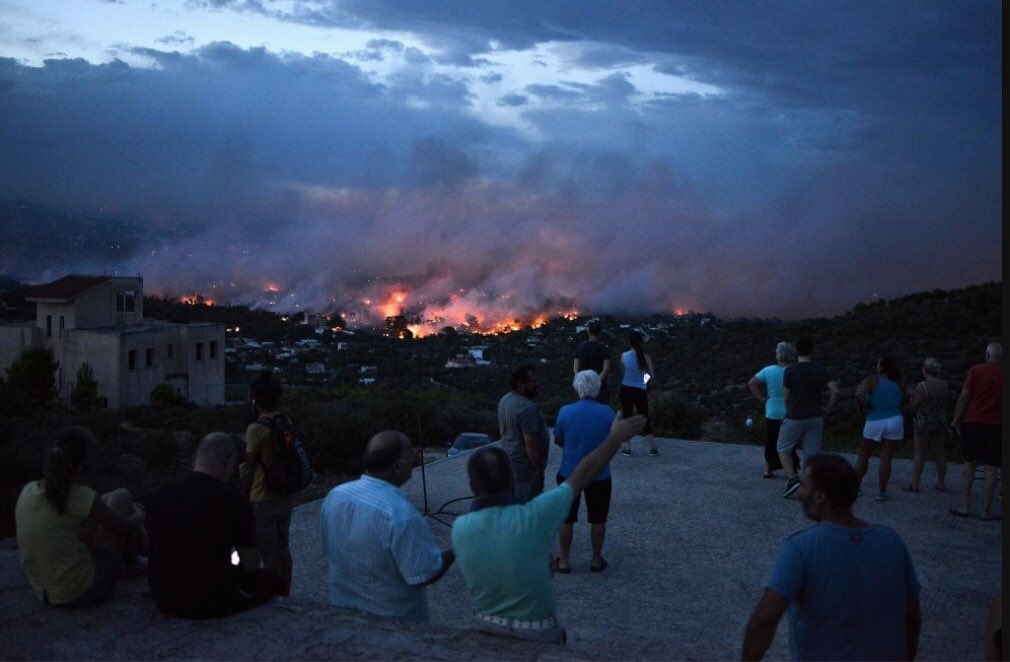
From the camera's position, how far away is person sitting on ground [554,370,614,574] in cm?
650

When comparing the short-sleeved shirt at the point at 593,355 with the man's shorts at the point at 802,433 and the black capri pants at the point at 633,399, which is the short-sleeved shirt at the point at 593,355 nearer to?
the black capri pants at the point at 633,399

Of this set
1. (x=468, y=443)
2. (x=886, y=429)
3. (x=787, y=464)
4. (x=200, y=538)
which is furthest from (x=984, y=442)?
(x=200, y=538)

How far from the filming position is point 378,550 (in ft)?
13.3

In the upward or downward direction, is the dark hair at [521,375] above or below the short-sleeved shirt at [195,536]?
above

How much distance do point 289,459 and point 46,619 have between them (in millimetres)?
1679

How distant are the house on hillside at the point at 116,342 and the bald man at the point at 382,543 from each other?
3312cm

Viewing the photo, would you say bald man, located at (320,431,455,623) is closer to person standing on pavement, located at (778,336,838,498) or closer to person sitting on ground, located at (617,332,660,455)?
person standing on pavement, located at (778,336,838,498)

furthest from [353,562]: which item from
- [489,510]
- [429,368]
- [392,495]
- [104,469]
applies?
[429,368]

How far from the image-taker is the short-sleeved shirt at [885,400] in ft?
28.8

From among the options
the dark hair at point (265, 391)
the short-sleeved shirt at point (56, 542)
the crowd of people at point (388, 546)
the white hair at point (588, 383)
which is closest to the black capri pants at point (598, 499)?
the white hair at point (588, 383)

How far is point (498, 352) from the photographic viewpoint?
3734 cm

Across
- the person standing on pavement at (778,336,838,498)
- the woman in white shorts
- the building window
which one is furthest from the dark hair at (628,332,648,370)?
the building window

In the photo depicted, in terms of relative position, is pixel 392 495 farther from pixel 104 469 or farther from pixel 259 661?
pixel 104 469

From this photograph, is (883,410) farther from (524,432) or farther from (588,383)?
(524,432)
